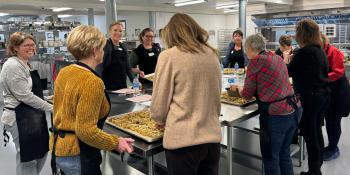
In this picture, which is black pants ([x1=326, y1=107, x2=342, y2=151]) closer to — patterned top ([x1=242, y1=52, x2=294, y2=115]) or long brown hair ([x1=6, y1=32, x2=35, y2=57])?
patterned top ([x1=242, y1=52, x2=294, y2=115])

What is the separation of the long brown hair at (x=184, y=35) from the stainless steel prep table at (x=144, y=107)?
513mm

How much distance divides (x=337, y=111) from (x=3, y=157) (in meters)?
3.61

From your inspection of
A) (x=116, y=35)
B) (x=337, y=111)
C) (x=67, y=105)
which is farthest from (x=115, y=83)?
(x=337, y=111)

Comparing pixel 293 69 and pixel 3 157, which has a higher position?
pixel 293 69

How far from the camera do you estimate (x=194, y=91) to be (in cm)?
134

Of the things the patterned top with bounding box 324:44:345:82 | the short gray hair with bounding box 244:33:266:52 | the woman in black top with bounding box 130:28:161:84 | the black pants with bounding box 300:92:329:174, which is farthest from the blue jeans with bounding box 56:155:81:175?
the patterned top with bounding box 324:44:345:82

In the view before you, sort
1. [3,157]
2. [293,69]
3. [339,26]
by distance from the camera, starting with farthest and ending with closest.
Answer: [339,26], [3,157], [293,69]

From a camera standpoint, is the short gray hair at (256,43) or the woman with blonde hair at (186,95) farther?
the short gray hair at (256,43)

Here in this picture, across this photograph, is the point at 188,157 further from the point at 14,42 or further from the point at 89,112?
the point at 14,42

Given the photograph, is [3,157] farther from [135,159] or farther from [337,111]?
[337,111]

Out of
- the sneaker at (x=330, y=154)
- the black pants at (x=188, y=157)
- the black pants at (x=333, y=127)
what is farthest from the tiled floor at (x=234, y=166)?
the black pants at (x=188, y=157)

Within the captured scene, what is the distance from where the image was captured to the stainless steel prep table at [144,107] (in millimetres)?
Answer: 1460

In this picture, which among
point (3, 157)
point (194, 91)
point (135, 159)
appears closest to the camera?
point (194, 91)

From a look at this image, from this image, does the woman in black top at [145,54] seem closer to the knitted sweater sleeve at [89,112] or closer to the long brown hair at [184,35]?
the long brown hair at [184,35]
